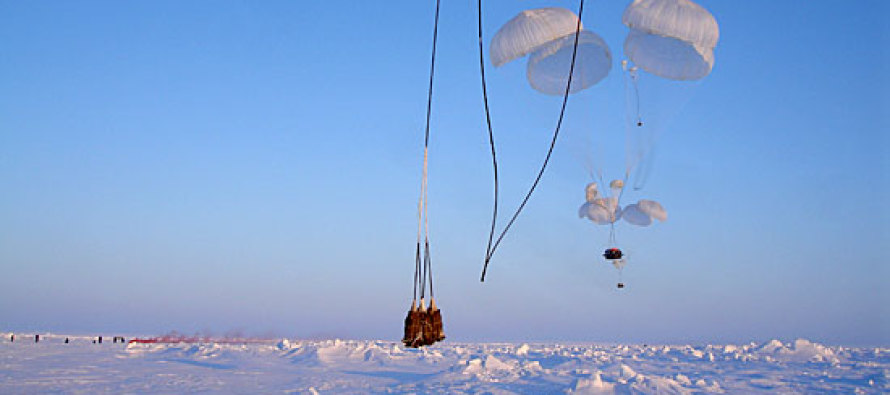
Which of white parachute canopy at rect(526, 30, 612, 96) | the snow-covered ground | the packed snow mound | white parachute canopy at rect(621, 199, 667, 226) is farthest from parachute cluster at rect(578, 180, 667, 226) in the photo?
A: the packed snow mound

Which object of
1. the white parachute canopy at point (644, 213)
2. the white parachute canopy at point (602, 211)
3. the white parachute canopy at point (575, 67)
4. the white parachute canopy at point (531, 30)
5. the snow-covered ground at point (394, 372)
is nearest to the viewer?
the white parachute canopy at point (531, 30)

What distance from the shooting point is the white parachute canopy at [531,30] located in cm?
→ 1451

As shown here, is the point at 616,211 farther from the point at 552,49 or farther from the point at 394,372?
the point at 394,372

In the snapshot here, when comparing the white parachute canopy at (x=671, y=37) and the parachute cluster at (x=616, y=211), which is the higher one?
the white parachute canopy at (x=671, y=37)

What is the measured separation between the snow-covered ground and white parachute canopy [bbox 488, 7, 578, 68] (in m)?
31.5

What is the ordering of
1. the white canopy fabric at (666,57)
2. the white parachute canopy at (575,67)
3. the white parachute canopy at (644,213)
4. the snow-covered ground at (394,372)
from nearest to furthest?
the white canopy fabric at (666,57)
the white parachute canopy at (575,67)
the white parachute canopy at (644,213)
the snow-covered ground at (394,372)

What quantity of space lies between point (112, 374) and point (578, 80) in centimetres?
4218

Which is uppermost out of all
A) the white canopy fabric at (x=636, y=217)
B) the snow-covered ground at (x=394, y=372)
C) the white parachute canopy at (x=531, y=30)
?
the white parachute canopy at (x=531, y=30)

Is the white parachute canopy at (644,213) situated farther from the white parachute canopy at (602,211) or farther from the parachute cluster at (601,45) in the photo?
the parachute cluster at (601,45)

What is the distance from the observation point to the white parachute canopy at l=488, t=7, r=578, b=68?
14.5 meters

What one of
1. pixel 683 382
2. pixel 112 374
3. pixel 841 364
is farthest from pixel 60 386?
pixel 841 364

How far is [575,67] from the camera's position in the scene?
16.8 meters

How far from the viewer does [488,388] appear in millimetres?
48688

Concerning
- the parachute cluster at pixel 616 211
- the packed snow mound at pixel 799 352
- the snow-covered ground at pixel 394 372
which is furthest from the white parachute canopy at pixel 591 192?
the packed snow mound at pixel 799 352
